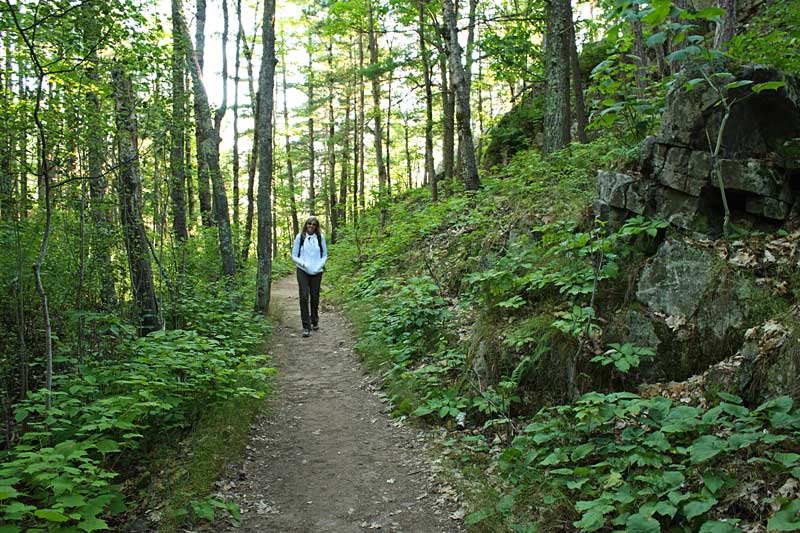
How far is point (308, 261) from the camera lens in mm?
9547

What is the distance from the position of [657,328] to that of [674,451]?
143 centimetres

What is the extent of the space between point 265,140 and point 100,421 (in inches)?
287

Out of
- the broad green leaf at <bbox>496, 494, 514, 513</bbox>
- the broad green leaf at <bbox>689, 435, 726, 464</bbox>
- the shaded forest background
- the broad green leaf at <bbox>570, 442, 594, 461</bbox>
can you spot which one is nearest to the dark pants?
the shaded forest background

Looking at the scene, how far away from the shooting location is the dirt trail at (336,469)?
4.00 m

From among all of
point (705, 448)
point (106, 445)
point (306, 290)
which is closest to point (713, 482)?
point (705, 448)

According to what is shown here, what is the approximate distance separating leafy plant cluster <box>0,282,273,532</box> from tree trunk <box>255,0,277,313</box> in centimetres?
365

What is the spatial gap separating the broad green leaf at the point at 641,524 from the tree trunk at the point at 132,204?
5.97 metres

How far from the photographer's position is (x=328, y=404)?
6473mm

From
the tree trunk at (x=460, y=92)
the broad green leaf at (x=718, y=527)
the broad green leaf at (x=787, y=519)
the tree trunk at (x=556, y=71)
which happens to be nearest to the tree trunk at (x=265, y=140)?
the tree trunk at (x=460, y=92)

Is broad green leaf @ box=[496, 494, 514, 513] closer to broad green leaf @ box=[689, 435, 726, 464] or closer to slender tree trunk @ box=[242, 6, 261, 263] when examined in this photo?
broad green leaf @ box=[689, 435, 726, 464]

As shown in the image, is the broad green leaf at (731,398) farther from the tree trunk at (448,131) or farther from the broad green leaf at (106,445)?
the tree trunk at (448,131)

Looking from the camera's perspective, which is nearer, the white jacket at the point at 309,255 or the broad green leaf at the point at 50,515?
the broad green leaf at the point at 50,515

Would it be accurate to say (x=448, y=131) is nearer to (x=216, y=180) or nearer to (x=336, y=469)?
(x=216, y=180)

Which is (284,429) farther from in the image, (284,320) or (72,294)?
(284,320)
